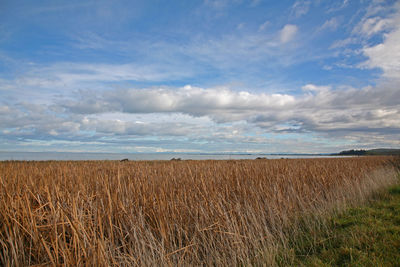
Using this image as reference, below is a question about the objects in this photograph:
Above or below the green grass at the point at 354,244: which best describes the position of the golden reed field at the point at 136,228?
above

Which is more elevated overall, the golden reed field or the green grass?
the golden reed field

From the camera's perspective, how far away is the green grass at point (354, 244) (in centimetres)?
345

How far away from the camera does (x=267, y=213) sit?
5574mm

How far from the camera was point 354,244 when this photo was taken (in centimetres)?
392

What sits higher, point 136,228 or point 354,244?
point 136,228

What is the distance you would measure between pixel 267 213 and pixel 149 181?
123 inches

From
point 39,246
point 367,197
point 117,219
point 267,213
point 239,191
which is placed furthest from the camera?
point 367,197

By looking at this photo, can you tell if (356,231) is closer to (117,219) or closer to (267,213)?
(267,213)

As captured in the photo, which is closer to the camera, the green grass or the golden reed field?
the golden reed field

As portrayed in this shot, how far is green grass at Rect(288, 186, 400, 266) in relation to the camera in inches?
136

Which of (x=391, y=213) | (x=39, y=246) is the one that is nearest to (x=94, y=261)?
(x=39, y=246)

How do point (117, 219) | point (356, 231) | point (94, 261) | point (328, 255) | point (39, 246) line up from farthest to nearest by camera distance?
1. point (356, 231)
2. point (117, 219)
3. point (328, 255)
4. point (39, 246)
5. point (94, 261)

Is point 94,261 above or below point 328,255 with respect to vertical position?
above

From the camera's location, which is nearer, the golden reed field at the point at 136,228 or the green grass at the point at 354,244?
the golden reed field at the point at 136,228
